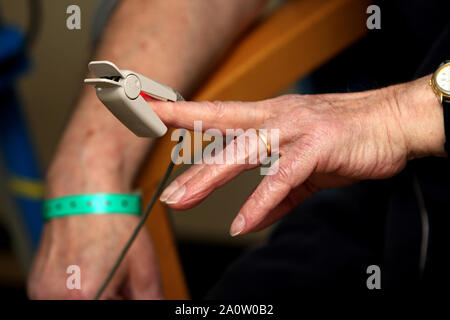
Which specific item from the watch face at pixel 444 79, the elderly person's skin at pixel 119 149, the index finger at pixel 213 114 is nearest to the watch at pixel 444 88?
the watch face at pixel 444 79

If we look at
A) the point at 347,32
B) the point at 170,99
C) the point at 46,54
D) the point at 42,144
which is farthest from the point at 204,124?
the point at 42,144

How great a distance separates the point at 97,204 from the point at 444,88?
40 centimetres

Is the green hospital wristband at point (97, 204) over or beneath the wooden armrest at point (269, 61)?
beneath

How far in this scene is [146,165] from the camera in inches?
27.4

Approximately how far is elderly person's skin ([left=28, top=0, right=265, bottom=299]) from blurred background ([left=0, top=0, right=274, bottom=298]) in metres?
0.06

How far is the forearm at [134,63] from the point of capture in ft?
2.23

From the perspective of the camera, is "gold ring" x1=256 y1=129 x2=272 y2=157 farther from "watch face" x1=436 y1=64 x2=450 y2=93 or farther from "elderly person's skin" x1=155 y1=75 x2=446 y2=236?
"watch face" x1=436 y1=64 x2=450 y2=93

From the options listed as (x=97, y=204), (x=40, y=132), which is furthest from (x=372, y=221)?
(x=40, y=132)

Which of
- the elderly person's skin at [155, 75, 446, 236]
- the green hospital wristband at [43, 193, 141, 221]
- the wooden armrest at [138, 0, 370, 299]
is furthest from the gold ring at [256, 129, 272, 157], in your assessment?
the green hospital wristband at [43, 193, 141, 221]

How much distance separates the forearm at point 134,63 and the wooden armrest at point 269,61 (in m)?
0.03

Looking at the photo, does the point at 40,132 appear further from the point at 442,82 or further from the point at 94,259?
the point at 442,82

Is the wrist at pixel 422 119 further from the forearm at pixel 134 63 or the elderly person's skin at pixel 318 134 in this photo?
the forearm at pixel 134 63

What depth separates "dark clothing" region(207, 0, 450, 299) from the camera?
0.66m
